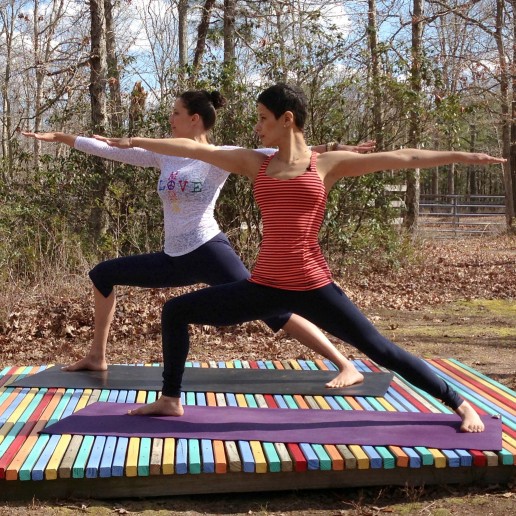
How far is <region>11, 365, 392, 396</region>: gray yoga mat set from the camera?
525 centimetres

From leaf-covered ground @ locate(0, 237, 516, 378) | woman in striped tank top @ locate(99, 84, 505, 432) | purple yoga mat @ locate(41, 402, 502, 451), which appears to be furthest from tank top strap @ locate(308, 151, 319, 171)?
leaf-covered ground @ locate(0, 237, 516, 378)

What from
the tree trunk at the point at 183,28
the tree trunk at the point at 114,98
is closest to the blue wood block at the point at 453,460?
the tree trunk at the point at 114,98

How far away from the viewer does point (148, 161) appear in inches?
207

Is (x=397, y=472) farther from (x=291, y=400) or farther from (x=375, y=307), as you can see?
(x=375, y=307)

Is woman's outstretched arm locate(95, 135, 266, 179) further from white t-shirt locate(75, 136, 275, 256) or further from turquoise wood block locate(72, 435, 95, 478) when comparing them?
turquoise wood block locate(72, 435, 95, 478)

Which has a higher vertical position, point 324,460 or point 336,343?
point 324,460

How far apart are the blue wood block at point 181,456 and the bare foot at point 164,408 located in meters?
0.39

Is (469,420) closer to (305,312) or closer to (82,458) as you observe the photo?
(305,312)

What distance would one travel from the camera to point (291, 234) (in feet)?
12.9

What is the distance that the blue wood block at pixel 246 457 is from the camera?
3.77 m

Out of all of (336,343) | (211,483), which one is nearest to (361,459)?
(211,483)

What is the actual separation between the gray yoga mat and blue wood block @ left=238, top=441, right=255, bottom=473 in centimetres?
119

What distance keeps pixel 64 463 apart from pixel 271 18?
631 inches

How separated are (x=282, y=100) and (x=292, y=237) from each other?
2.30 ft
